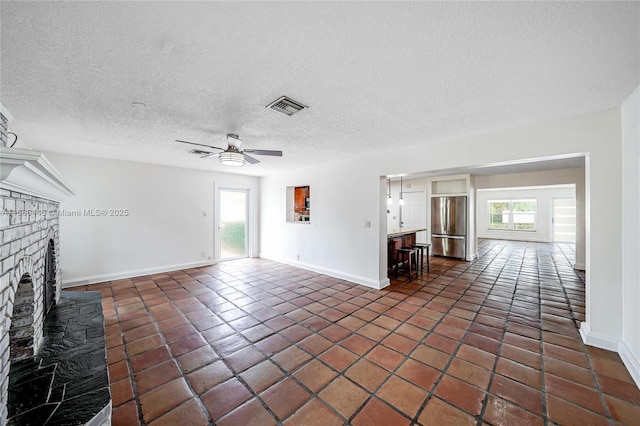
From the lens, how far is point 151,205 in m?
5.18

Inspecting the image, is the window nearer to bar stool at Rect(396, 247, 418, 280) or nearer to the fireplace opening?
bar stool at Rect(396, 247, 418, 280)

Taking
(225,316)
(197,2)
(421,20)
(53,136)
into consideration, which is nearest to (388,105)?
(421,20)

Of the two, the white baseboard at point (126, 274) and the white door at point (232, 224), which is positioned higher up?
the white door at point (232, 224)

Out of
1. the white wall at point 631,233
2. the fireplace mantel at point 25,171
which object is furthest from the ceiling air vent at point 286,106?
the white wall at point 631,233

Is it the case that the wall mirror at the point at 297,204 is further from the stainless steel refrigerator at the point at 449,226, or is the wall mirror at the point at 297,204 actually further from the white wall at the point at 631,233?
the white wall at the point at 631,233

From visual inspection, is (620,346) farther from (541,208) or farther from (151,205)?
(541,208)

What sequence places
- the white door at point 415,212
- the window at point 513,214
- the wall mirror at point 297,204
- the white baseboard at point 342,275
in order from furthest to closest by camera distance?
the window at point 513,214 < the white door at point 415,212 < the wall mirror at point 297,204 < the white baseboard at point 342,275

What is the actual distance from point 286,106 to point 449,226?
6.18 m

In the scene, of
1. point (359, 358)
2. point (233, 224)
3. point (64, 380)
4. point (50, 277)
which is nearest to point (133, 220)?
point (50, 277)

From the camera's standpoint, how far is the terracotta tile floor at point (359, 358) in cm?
169

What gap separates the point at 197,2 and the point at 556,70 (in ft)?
7.60

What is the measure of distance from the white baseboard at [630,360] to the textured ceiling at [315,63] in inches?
87.4

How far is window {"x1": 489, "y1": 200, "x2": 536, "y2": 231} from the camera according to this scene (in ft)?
34.0

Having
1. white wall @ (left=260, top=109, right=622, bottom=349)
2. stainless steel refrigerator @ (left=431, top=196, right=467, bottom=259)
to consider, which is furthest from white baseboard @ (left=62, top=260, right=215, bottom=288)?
stainless steel refrigerator @ (left=431, top=196, right=467, bottom=259)
